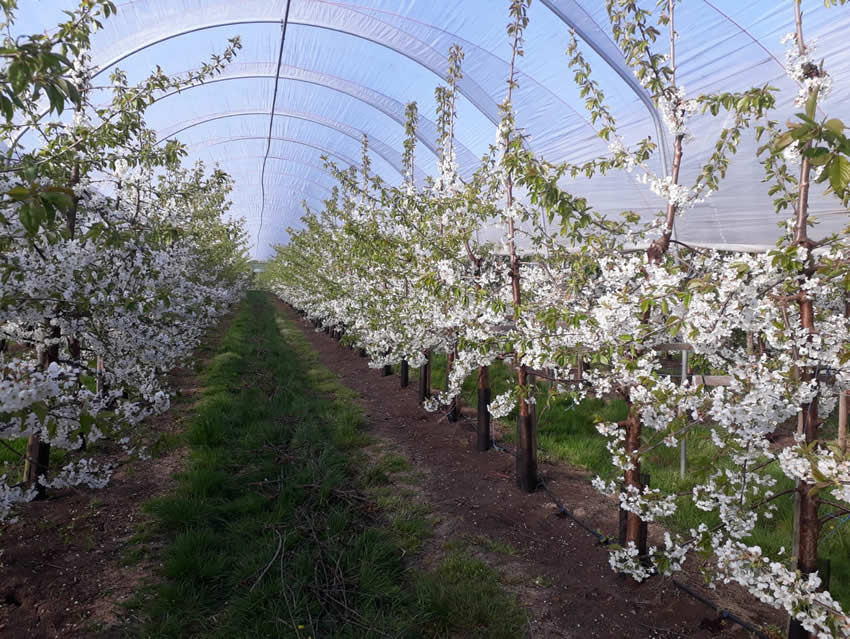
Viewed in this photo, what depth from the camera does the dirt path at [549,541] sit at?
342 centimetres

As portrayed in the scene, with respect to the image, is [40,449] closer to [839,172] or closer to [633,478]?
[633,478]

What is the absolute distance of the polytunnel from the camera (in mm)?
6141

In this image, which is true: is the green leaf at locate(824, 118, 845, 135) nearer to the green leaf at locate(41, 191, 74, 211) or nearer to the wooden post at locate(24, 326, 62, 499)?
the green leaf at locate(41, 191, 74, 211)

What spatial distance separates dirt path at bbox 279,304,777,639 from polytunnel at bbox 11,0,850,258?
119 inches

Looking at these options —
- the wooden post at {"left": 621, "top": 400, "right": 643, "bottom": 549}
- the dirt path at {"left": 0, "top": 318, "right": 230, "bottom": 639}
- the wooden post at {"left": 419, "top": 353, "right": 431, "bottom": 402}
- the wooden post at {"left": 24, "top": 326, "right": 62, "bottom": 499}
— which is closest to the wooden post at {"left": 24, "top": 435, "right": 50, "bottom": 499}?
the wooden post at {"left": 24, "top": 326, "right": 62, "bottom": 499}

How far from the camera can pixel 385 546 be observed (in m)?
4.11

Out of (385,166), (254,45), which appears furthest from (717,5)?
(385,166)

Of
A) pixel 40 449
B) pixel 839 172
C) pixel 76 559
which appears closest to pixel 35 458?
pixel 40 449

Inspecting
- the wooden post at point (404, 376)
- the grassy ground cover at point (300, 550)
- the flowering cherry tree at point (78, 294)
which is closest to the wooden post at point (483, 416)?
the grassy ground cover at point (300, 550)

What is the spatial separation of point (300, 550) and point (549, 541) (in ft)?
7.00

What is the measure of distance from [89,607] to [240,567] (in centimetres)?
97

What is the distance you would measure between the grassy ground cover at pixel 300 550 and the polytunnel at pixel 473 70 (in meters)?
3.93

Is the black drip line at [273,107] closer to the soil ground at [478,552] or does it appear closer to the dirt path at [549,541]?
the dirt path at [549,541]

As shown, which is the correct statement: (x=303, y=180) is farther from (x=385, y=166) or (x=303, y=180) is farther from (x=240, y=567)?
(x=240, y=567)
